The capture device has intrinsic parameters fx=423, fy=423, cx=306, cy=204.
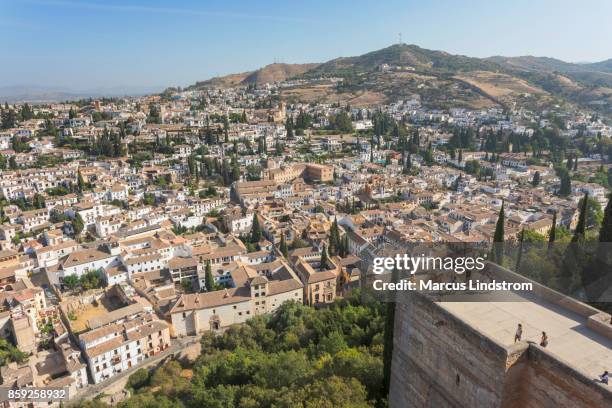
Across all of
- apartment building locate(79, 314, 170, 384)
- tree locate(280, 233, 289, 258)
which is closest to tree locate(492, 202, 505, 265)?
tree locate(280, 233, 289, 258)

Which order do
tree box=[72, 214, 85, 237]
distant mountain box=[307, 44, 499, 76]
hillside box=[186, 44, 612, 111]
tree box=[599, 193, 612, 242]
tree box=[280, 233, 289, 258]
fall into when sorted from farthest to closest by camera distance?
distant mountain box=[307, 44, 499, 76] < hillside box=[186, 44, 612, 111] < tree box=[72, 214, 85, 237] < tree box=[280, 233, 289, 258] < tree box=[599, 193, 612, 242]

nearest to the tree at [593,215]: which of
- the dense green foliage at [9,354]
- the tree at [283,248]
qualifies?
the tree at [283,248]

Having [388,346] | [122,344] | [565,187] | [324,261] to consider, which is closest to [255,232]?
[324,261]

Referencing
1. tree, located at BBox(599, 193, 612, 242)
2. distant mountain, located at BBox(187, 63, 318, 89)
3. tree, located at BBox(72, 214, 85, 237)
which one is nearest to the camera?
tree, located at BBox(599, 193, 612, 242)

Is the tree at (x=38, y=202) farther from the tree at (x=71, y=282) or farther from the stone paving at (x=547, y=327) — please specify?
the stone paving at (x=547, y=327)

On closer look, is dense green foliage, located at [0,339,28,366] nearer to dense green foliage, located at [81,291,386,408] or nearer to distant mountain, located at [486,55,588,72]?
dense green foliage, located at [81,291,386,408]

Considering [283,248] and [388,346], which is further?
[283,248]

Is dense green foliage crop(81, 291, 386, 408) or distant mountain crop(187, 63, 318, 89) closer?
dense green foliage crop(81, 291, 386, 408)

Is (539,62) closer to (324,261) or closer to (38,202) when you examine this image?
(324,261)
